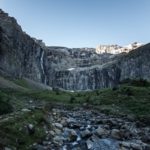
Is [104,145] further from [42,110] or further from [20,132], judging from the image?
[42,110]

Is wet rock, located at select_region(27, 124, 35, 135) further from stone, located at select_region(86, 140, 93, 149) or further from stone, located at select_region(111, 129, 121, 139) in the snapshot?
stone, located at select_region(111, 129, 121, 139)

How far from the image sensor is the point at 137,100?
1641 inches

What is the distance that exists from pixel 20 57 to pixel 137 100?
459ft

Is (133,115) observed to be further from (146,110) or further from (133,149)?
(133,149)

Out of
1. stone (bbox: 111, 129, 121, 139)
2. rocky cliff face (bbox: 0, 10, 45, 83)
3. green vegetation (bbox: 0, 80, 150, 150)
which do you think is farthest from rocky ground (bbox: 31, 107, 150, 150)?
rocky cliff face (bbox: 0, 10, 45, 83)

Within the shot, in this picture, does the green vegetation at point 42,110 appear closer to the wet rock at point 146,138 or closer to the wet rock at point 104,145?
the wet rock at point 104,145

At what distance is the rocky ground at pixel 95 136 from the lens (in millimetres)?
20745

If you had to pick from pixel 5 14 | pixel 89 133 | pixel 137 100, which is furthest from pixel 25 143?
pixel 5 14

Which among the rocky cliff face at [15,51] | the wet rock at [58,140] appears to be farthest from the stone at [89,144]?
the rocky cliff face at [15,51]

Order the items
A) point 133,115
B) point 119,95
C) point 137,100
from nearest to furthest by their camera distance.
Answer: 1. point 133,115
2. point 137,100
3. point 119,95

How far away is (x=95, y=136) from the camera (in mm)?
23094

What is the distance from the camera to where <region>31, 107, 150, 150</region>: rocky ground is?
20.7 metres

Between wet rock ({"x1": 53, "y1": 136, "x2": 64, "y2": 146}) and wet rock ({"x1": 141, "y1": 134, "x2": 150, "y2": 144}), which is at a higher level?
wet rock ({"x1": 53, "y1": 136, "x2": 64, "y2": 146})

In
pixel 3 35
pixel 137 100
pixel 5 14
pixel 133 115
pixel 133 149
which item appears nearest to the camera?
pixel 133 149
